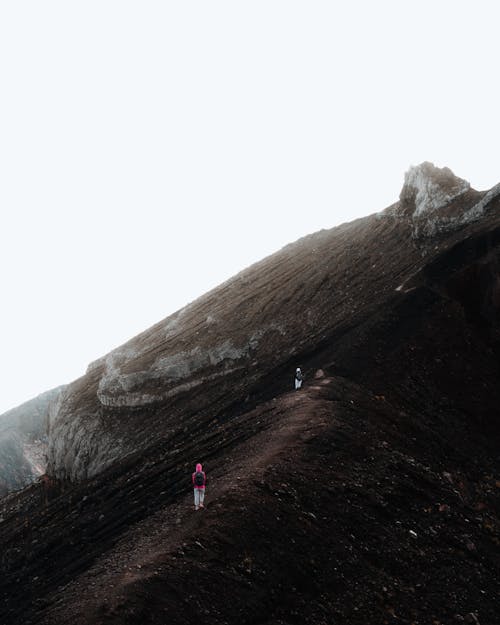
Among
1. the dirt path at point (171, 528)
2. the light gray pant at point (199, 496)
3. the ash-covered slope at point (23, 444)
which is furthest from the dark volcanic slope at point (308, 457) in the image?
the ash-covered slope at point (23, 444)

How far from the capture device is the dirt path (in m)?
13.8

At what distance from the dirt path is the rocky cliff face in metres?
7.11

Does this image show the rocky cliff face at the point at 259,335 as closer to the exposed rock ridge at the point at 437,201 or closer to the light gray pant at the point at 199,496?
the exposed rock ridge at the point at 437,201

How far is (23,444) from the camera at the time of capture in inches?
3580

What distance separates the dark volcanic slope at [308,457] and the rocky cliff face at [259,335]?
20 centimetres

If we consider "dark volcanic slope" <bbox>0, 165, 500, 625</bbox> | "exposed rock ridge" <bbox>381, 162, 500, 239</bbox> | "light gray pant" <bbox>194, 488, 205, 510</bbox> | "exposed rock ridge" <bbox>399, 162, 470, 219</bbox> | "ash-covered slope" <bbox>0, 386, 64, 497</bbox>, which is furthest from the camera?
"ash-covered slope" <bbox>0, 386, 64, 497</bbox>

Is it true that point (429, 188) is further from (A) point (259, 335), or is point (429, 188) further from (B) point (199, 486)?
(B) point (199, 486)

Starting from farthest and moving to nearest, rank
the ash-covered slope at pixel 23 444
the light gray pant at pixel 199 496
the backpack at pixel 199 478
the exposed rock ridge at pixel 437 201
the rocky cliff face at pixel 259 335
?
the ash-covered slope at pixel 23 444, the exposed rock ridge at pixel 437 201, the rocky cliff face at pixel 259 335, the light gray pant at pixel 199 496, the backpack at pixel 199 478

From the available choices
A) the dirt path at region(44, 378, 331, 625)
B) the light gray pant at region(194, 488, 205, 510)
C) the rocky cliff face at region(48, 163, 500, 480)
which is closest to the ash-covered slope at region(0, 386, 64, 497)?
the rocky cliff face at region(48, 163, 500, 480)

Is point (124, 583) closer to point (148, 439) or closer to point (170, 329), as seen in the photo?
point (148, 439)

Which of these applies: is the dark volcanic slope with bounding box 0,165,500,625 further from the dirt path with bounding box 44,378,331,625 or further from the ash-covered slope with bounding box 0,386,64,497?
the ash-covered slope with bounding box 0,386,64,497

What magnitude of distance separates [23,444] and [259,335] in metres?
73.0

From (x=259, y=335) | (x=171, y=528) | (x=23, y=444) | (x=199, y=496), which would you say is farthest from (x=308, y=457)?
(x=23, y=444)

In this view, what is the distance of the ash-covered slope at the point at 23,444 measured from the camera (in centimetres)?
8225
